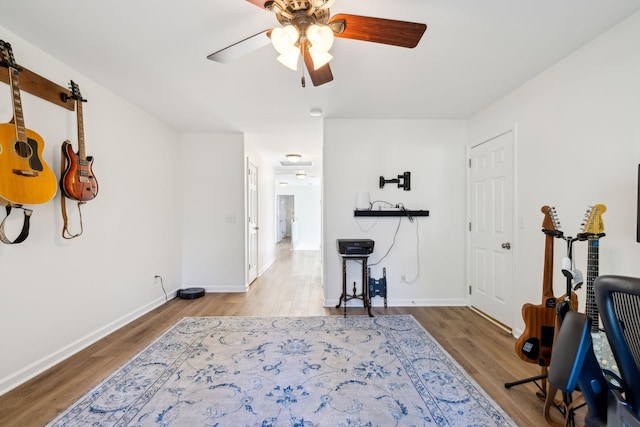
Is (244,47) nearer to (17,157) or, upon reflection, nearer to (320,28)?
(320,28)

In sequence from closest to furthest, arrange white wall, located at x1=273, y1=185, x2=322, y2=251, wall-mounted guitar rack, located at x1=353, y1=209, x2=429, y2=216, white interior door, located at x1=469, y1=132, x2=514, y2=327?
white interior door, located at x1=469, y1=132, x2=514, y2=327
wall-mounted guitar rack, located at x1=353, y1=209, x2=429, y2=216
white wall, located at x1=273, y1=185, x2=322, y2=251

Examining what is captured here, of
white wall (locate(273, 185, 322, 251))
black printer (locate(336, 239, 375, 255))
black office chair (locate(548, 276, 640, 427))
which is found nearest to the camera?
black office chair (locate(548, 276, 640, 427))

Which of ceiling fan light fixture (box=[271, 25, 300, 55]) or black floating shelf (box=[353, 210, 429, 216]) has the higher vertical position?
ceiling fan light fixture (box=[271, 25, 300, 55])

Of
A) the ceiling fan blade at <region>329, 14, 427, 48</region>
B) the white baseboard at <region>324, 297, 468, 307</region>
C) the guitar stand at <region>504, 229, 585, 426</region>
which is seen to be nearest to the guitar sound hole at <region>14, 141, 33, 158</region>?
the ceiling fan blade at <region>329, 14, 427, 48</region>

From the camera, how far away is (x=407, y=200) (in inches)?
138

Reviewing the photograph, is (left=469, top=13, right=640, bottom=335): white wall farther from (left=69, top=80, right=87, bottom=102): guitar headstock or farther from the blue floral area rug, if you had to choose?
(left=69, top=80, right=87, bottom=102): guitar headstock

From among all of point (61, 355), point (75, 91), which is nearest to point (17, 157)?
point (75, 91)

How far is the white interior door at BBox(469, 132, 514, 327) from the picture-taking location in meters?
2.76

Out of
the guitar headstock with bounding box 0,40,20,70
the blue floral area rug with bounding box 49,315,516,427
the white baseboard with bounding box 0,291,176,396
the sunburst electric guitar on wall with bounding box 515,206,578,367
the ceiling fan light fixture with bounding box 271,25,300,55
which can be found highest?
the guitar headstock with bounding box 0,40,20,70

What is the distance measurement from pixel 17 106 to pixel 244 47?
1477 mm

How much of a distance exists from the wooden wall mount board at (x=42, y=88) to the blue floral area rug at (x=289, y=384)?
6.87 feet

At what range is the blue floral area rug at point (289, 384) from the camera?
5.17 feet

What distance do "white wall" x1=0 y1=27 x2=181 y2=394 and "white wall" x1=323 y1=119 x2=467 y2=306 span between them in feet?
7.02

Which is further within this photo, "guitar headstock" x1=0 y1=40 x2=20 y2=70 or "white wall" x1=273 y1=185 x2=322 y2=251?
"white wall" x1=273 y1=185 x2=322 y2=251
